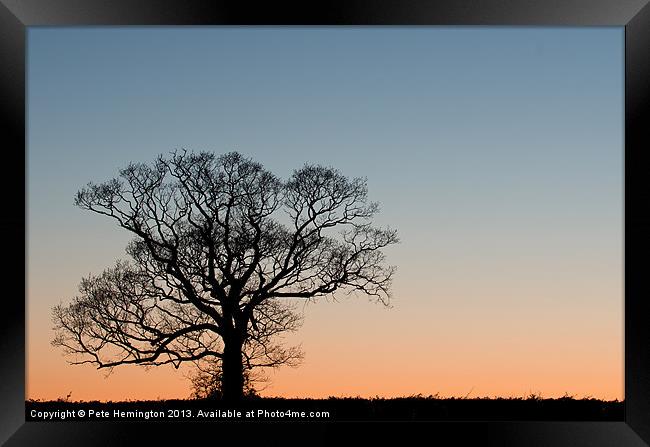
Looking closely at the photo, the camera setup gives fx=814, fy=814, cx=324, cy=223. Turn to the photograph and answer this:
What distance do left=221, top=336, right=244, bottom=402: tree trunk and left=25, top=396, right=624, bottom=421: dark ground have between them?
1.22 feet

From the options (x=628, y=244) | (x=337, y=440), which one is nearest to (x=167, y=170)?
(x=337, y=440)

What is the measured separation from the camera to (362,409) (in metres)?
3.38

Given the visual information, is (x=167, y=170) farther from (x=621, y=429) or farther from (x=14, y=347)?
(x=621, y=429)

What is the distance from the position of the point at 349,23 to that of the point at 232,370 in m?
1.85

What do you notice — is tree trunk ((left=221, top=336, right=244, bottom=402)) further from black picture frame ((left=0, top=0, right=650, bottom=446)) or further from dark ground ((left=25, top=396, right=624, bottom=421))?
black picture frame ((left=0, top=0, right=650, bottom=446))

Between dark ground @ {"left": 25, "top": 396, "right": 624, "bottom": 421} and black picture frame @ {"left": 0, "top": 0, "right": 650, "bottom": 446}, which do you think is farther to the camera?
dark ground @ {"left": 25, "top": 396, "right": 624, "bottom": 421}

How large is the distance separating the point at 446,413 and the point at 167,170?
1687 millimetres

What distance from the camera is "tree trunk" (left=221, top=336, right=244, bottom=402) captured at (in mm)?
3891

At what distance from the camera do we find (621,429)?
2896mm

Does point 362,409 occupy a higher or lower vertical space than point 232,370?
lower

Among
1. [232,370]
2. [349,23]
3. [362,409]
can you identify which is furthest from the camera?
[232,370]

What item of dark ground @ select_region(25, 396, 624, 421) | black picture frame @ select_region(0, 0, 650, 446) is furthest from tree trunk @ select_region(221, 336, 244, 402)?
black picture frame @ select_region(0, 0, 650, 446)

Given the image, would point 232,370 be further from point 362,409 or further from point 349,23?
point 349,23

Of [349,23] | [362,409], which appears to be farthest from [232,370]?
[349,23]
